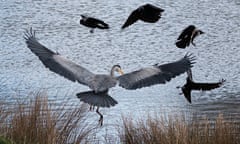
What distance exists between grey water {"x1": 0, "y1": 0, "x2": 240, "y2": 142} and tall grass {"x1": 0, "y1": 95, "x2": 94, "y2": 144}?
181 cm

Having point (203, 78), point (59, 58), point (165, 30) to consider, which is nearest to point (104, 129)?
point (59, 58)

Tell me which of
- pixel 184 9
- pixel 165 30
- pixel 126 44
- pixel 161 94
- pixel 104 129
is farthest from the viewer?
pixel 184 9

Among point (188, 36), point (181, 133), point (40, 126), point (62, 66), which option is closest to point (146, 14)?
point (188, 36)

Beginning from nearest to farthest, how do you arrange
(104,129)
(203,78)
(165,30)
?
(104,129) < (203,78) < (165,30)

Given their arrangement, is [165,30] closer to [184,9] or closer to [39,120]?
[184,9]

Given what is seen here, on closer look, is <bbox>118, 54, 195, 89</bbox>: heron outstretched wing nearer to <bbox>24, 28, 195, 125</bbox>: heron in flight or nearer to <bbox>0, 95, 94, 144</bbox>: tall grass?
<bbox>24, 28, 195, 125</bbox>: heron in flight

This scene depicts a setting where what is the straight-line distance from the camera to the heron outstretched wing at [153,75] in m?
7.34

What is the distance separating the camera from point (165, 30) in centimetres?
1627

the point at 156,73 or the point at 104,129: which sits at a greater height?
the point at 156,73

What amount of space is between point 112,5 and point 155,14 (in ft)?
37.6

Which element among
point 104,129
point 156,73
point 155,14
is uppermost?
point 155,14

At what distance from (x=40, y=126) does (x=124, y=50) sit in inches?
286

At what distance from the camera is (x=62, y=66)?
7688mm

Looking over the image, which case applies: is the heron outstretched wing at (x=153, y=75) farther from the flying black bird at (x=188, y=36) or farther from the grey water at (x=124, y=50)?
the grey water at (x=124, y=50)
